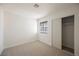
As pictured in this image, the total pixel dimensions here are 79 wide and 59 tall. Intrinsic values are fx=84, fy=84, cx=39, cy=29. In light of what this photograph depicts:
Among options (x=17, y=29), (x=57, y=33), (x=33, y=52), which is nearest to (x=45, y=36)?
(x=57, y=33)

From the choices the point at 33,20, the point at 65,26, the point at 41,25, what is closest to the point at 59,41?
the point at 65,26

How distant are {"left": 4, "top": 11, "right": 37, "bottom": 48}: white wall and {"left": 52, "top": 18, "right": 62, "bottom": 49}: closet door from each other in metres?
2.06

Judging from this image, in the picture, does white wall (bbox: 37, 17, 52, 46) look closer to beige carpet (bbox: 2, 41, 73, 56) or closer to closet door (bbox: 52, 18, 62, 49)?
closet door (bbox: 52, 18, 62, 49)

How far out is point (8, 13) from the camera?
423 cm

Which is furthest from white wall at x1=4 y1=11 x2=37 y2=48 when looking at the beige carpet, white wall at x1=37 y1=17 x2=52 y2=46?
the beige carpet

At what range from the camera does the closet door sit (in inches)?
161

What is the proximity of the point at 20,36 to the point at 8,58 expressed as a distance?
4405 millimetres

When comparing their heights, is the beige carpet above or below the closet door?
below

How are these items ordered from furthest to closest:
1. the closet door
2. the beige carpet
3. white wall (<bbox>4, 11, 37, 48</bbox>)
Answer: white wall (<bbox>4, 11, 37, 48</bbox>) → the closet door → the beige carpet

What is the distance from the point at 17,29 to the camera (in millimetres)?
5004

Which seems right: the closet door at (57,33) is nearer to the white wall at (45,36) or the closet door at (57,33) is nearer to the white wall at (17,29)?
the white wall at (45,36)

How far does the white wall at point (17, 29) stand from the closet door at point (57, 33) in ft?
6.75

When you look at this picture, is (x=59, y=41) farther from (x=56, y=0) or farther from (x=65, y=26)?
(x=56, y=0)

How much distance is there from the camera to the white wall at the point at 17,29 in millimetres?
4211
